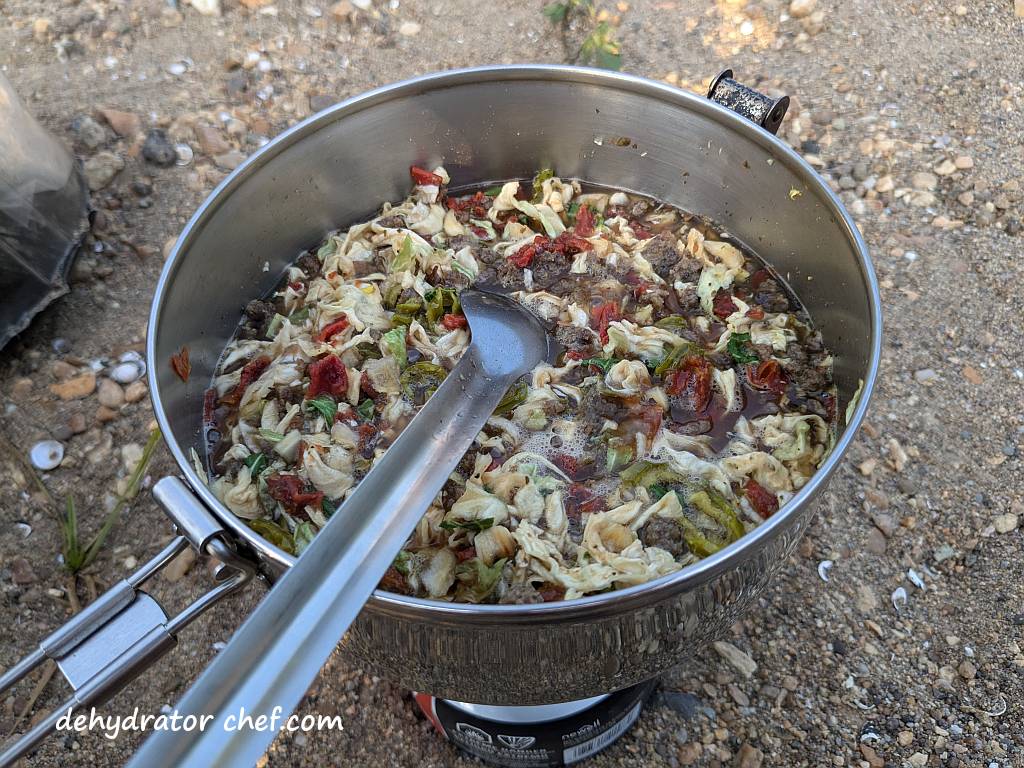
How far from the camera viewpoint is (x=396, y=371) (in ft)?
8.19

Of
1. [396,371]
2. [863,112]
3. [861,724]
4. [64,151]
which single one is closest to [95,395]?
[64,151]

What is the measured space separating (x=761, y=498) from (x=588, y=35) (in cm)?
341

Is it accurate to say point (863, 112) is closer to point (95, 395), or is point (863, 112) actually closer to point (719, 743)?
point (719, 743)

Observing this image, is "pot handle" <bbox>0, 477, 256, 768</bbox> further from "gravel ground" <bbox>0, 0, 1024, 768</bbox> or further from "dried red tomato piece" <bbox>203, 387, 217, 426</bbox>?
"gravel ground" <bbox>0, 0, 1024, 768</bbox>

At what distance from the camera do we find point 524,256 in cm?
279

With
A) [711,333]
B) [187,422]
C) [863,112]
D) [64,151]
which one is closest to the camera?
[187,422]

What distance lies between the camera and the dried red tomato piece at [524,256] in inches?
110

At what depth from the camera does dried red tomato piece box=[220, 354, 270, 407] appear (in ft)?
8.40

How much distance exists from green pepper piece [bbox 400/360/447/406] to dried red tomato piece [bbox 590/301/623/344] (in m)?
0.50

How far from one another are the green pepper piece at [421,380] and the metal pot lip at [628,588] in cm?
71

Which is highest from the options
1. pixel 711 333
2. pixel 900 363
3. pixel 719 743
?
pixel 711 333

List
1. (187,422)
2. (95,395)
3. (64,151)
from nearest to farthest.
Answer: (187,422)
(95,395)
(64,151)

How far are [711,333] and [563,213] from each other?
28.9 inches

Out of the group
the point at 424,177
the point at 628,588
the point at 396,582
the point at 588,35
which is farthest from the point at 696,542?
the point at 588,35
